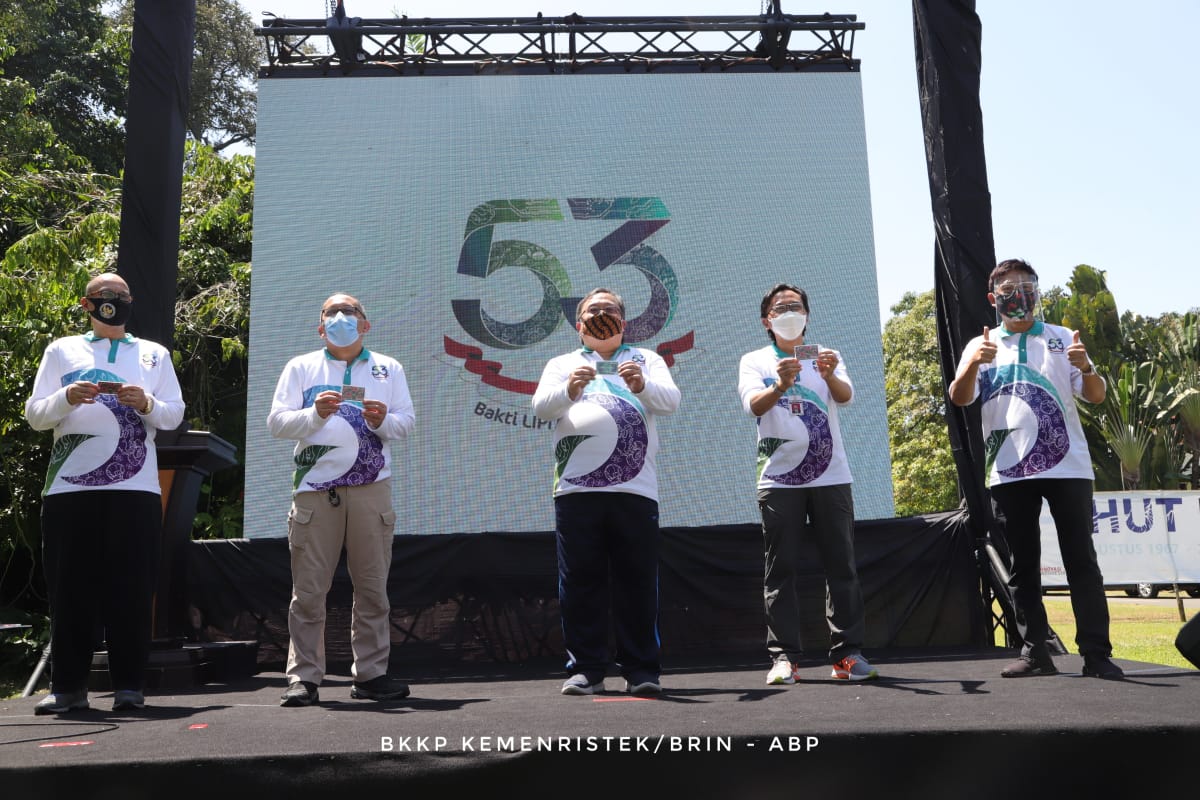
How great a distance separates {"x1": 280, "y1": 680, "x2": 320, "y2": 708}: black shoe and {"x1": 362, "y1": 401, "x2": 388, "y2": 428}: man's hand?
2.80 ft

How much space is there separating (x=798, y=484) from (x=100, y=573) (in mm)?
2370

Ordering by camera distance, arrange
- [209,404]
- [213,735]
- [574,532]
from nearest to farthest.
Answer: [213,735] → [574,532] → [209,404]

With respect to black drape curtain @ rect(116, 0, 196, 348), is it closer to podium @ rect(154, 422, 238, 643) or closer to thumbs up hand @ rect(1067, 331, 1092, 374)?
podium @ rect(154, 422, 238, 643)

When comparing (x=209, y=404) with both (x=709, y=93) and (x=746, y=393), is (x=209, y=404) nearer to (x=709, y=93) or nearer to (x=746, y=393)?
(x=709, y=93)

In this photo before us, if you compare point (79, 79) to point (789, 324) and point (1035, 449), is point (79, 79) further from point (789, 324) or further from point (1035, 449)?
point (1035, 449)

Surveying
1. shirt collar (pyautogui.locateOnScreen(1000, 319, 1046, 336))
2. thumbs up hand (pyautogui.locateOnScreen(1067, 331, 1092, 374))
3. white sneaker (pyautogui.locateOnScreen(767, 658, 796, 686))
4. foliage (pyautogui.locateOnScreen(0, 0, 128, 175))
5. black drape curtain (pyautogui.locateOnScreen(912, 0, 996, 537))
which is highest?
foliage (pyautogui.locateOnScreen(0, 0, 128, 175))

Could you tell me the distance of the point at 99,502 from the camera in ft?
10.1

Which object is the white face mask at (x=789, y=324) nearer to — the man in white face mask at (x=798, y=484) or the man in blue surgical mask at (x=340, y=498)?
the man in white face mask at (x=798, y=484)

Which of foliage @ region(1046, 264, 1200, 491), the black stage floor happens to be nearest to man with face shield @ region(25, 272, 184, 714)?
the black stage floor

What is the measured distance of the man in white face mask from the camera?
327cm

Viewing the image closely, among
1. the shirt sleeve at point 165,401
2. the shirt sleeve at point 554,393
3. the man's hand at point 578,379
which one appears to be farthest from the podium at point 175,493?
the man's hand at point 578,379

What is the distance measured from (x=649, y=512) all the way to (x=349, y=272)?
400cm

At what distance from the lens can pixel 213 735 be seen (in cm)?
217

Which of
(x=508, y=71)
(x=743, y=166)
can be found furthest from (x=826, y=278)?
(x=508, y=71)
